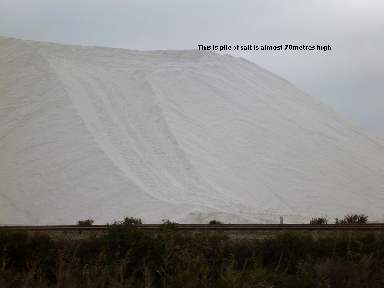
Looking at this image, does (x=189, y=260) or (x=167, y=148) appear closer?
(x=189, y=260)

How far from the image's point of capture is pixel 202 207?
60.5 ft

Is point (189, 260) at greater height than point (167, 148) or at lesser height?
lesser

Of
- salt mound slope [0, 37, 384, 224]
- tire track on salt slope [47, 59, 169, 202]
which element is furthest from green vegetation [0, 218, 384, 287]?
A: tire track on salt slope [47, 59, 169, 202]

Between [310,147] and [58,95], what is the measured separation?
1770 cm

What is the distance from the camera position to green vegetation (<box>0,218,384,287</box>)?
6.36 m

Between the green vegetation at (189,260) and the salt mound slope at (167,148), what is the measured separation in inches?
326

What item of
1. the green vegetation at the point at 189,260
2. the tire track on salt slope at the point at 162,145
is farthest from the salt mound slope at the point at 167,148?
the green vegetation at the point at 189,260

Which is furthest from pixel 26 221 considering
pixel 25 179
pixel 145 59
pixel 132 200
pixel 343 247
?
pixel 145 59

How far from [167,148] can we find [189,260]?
18.0 m

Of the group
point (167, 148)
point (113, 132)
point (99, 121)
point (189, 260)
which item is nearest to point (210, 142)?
point (167, 148)

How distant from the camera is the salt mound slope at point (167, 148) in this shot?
807 inches

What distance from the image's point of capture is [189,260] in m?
7.32

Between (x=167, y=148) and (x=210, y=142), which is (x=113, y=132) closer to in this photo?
(x=167, y=148)

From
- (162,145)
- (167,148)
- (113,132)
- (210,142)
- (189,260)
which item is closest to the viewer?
(189,260)
